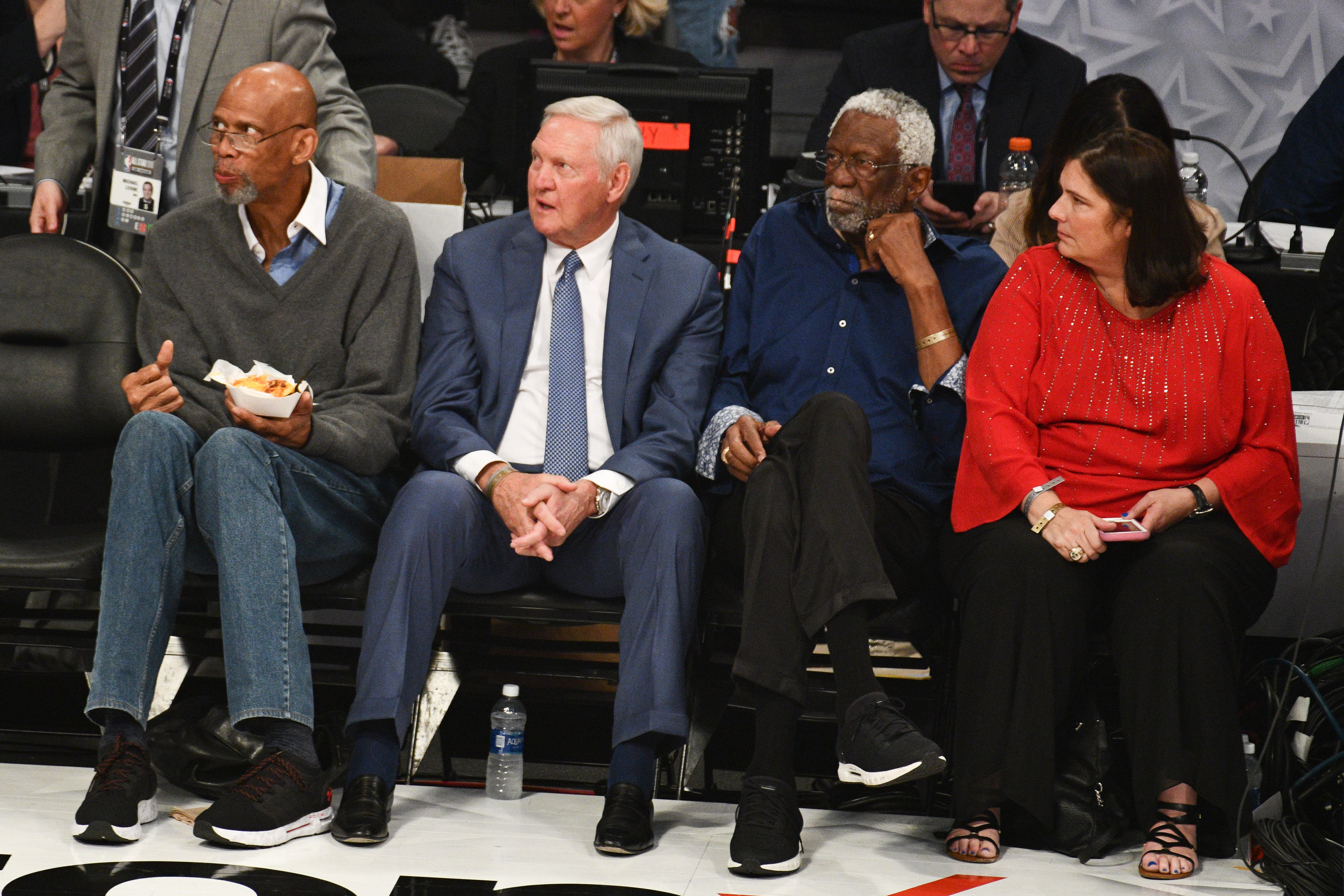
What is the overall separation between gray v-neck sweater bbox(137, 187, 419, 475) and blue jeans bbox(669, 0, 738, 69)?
3174 mm

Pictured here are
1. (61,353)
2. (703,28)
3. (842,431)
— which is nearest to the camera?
(842,431)

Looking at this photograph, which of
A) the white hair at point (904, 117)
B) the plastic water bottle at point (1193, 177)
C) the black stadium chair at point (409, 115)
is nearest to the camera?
the white hair at point (904, 117)

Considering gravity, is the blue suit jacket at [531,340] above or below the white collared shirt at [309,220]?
below

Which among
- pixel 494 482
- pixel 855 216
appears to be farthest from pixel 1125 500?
pixel 494 482

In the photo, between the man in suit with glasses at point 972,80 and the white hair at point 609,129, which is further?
the man in suit with glasses at point 972,80

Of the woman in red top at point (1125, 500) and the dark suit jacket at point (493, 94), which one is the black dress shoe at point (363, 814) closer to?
the woman in red top at point (1125, 500)

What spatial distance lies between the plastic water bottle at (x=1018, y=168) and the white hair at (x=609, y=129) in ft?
4.06

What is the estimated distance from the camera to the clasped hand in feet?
8.77

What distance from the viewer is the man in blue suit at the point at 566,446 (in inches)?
102

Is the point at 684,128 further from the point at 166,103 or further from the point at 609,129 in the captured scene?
the point at 166,103

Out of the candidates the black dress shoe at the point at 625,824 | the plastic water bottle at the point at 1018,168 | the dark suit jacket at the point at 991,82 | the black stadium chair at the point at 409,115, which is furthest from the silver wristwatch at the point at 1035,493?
the black stadium chair at the point at 409,115

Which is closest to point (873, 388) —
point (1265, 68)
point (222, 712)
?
point (222, 712)

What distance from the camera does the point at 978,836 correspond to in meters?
2.54

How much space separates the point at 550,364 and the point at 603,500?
36 cm
